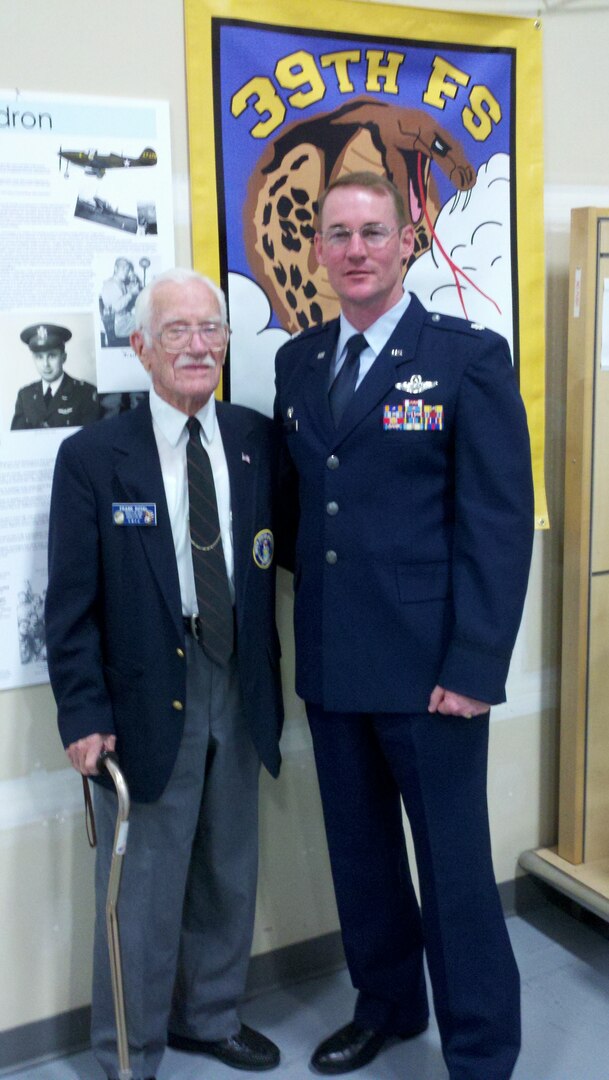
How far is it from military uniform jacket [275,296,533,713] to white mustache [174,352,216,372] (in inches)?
9.1

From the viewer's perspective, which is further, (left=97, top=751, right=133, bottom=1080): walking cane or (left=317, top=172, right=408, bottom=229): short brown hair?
(left=317, top=172, right=408, bottom=229): short brown hair

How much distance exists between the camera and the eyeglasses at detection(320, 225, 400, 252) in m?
1.87

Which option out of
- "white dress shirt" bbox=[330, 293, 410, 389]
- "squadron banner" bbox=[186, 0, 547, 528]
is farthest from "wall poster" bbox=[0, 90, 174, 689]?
"white dress shirt" bbox=[330, 293, 410, 389]

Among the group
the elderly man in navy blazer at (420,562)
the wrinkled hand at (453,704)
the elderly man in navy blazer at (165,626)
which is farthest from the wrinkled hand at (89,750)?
the wrinkled hand at (453,704)

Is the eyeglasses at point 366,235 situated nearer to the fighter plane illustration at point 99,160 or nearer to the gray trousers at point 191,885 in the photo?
the fighter plane illustration at point 99,160

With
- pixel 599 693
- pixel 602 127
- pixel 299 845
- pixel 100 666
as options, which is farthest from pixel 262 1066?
pixel 602 127

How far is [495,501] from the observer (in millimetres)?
1863

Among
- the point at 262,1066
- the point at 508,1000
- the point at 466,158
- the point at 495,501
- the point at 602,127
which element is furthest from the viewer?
the point at 602,127

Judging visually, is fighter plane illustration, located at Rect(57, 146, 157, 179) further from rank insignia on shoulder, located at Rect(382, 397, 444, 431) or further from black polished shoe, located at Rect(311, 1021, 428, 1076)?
black polished shoe, located at Rect(311, 1021, 428, 1076)

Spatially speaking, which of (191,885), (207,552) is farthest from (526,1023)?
(207,552)

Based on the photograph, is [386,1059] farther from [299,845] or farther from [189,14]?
[189,14]

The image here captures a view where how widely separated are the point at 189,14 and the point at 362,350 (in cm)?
81

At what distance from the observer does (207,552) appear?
1.96m

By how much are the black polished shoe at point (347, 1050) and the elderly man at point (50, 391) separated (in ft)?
4.69
